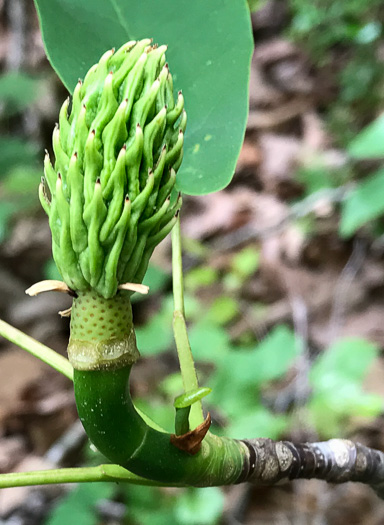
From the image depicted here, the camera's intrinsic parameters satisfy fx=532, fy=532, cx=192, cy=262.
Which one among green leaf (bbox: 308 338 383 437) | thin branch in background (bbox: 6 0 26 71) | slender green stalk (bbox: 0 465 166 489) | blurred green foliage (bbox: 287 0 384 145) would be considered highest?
thin branch in background (bbox: 6 0 26 71)

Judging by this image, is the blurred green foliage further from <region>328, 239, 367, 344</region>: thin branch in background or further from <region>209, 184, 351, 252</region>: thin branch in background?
<region>328, 239, 367, 344</region>: thin branch in background

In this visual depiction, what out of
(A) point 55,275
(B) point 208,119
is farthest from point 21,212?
(B) point 208,119

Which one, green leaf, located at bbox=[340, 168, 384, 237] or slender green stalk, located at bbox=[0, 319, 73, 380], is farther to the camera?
green leaf, located at bbox=[340, 168, 384, 237]

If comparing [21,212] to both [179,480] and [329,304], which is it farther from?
[179,480]

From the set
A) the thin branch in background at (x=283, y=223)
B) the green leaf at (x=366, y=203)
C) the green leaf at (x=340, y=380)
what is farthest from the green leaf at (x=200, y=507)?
the thin branch in background at (x=283, y=223)

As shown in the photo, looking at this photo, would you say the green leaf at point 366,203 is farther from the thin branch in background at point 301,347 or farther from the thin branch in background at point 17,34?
the thin branch in background at point 17,34

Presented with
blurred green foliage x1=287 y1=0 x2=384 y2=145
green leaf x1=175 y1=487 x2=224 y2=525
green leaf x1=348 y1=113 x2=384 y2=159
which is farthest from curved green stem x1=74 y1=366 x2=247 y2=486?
blurred green foliage x1=287 y1=0 x2=384 y2=145
